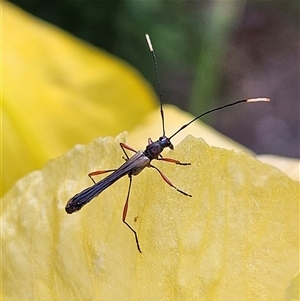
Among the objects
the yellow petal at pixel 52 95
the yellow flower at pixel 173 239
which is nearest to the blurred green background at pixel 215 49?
the yellow petal at pixel 52 95

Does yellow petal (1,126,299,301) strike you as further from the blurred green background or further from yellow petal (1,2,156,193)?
the blurred green background

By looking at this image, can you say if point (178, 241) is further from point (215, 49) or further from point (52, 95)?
point (215, 49)

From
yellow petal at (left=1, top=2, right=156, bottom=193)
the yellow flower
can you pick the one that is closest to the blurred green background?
Answer: yellow petal at (left=1, top=2, right=156, bottom=193)

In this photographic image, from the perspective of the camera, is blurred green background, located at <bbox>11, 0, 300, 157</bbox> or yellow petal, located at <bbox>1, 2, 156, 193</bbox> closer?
yellow petal, located at <bbox>1, 2, 156, 193</bbox>

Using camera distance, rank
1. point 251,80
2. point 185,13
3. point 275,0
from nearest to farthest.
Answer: point 185,13 → point 275,0 → point 251,80

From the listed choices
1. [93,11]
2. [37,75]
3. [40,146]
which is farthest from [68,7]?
[40,146]

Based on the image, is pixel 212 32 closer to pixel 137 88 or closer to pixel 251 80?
pixel 137 88

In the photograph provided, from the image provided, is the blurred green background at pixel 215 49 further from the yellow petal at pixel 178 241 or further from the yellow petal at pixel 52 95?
the yellow petal at pixel 178 241
